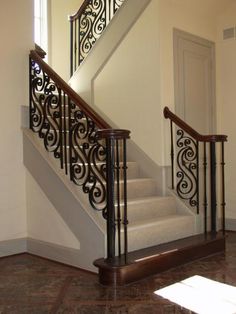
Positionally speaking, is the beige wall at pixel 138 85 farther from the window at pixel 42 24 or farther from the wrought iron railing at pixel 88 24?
the window at pixel 42 24

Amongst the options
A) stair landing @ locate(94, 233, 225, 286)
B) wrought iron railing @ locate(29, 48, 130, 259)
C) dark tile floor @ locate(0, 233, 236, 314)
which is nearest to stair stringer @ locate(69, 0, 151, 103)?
wrought iron railing @ locate(29, 48, 130, 259)

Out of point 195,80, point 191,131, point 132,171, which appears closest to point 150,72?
point 195,80

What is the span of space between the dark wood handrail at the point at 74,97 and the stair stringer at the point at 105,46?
3.78ft

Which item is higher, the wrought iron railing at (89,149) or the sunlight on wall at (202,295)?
the wrought iron railing at (89,149)

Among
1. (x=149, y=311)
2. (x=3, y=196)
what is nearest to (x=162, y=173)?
(x=3, y=196)

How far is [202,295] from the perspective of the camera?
2.70m

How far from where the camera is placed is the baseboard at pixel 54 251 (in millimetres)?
3456

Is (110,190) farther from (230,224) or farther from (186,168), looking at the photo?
(230,224)

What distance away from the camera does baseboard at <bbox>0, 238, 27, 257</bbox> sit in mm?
3861

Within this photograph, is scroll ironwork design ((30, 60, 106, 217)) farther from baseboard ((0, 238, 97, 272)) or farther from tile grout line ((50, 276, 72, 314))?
tile grout line ((50, 276, 72, 314))

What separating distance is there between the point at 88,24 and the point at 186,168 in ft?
8.97

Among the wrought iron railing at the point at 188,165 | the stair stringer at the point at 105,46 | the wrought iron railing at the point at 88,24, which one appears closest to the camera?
the wrought iron railing at the point at 188,165

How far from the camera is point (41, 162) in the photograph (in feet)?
12.5

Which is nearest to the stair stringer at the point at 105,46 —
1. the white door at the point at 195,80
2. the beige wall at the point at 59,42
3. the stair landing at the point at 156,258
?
the white door at the point at 195,80
